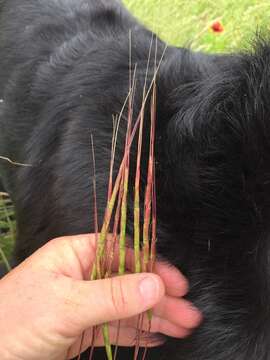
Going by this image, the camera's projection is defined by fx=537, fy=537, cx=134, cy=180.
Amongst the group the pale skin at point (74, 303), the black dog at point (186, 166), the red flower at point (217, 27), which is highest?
the red flower at point (217, 27)

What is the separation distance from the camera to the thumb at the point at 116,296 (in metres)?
0.85

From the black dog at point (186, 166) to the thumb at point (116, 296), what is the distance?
0.09 metres

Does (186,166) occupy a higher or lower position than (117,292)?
higher

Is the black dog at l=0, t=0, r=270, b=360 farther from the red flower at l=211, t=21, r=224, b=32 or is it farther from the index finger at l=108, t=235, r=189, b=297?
the red flower at l=211, t=21, r=224, b=32

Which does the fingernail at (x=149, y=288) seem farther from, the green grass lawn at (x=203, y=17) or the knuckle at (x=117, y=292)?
the green grass lawn at (x=203, y=17)

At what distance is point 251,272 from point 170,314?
16 cm

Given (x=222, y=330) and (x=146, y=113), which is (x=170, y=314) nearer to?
(x=222, y=330)

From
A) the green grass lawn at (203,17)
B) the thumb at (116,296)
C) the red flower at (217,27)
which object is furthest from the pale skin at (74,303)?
the red flower at (217,27)

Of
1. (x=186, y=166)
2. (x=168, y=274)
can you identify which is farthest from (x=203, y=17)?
(x=168, y=274)

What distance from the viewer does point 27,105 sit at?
1.63 m

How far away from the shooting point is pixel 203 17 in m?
2.62

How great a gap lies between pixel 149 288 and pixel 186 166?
0.23m

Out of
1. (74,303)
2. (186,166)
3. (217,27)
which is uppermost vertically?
(217,27)

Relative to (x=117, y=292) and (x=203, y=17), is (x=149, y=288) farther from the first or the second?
(x=203, y=17)
